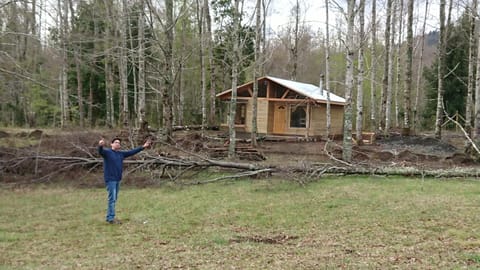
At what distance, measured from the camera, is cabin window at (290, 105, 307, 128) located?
2638cm

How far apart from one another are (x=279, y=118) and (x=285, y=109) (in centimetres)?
69

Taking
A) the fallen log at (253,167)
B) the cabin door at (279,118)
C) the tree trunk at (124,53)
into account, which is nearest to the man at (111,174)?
the fallen log at (253,167)

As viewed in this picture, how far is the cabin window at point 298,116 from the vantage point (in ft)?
86.5

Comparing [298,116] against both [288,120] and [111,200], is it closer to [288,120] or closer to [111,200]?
[288,120]

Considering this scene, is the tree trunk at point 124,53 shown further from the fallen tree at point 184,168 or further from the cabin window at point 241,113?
the cabin window at point 241,113

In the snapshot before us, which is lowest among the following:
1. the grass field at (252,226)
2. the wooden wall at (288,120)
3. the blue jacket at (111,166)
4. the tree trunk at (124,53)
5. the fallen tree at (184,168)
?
the grass field at (252,226)

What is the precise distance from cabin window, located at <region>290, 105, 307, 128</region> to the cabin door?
452 mm

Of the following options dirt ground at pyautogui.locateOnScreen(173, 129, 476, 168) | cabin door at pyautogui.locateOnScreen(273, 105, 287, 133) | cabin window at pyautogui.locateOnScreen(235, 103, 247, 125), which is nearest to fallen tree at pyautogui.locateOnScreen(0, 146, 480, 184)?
dirt ground at pyautogui.locateOnScreen(173, 129, 476, 168)

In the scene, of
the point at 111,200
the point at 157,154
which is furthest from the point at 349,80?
the point at 111,200

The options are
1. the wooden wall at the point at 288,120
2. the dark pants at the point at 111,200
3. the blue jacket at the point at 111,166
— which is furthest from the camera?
the wooden wall at the point at 288,120

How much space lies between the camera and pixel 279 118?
2716 cm

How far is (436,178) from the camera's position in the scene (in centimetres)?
1252

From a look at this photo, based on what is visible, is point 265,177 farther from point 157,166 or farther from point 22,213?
point 22,213

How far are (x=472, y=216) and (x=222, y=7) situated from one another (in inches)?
1092
